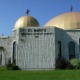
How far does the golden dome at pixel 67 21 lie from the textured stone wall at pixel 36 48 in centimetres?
513

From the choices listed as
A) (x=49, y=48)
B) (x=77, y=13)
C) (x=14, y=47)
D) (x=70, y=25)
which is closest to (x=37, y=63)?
(x=49, y=48)

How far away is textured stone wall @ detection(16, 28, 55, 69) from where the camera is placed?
38906 millimetres

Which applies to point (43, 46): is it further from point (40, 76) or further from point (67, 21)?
point (40, 76)

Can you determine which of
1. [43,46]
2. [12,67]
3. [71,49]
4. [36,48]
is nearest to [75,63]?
[71,49]

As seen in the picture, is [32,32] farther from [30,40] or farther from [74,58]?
[74,58]

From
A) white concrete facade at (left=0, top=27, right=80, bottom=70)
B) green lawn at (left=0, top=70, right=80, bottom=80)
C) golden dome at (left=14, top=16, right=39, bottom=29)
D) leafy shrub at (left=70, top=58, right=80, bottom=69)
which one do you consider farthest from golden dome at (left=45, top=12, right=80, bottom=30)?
green lawn at (left=0, top=70, right=80, bottom=80)

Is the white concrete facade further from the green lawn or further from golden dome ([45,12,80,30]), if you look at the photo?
the green lawn

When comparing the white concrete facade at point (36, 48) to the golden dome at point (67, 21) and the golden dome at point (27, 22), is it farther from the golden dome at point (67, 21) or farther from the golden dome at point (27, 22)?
the golden dome at point (27, 22)

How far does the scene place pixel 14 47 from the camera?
4278 centimetres

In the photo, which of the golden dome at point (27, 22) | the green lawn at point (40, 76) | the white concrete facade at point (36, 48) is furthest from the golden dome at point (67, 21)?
the green lawn at point (40, 76)

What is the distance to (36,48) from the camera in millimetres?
39219

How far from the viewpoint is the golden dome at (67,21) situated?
43938 mm

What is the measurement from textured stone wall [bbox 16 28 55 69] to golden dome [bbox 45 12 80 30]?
202 inches

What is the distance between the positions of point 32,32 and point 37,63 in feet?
13.6
